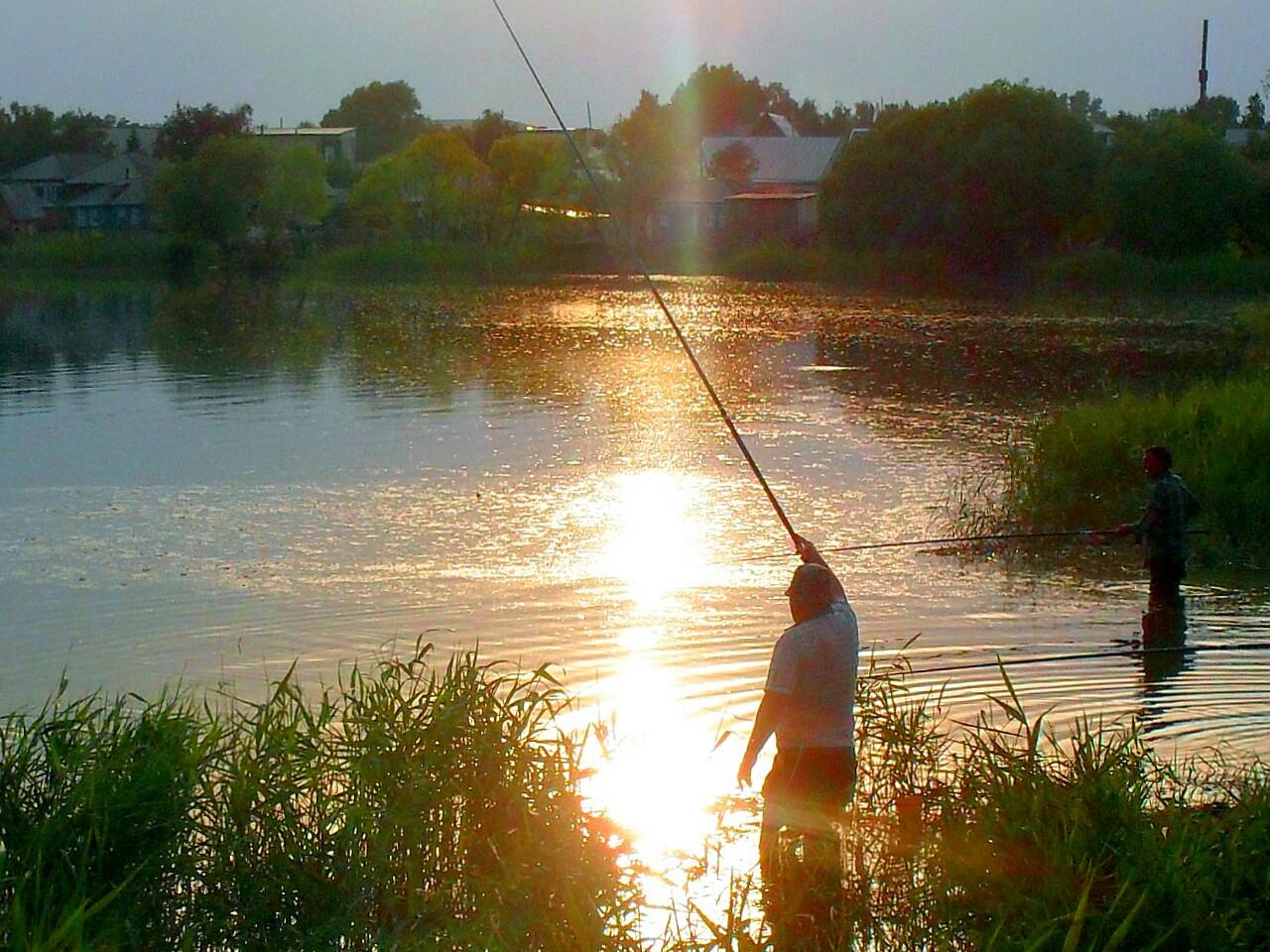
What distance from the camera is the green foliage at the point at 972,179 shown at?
161 feet

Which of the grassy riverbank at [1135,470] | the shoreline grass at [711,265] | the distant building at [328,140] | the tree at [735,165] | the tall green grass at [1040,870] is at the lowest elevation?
the tall green grass at [1040,870]

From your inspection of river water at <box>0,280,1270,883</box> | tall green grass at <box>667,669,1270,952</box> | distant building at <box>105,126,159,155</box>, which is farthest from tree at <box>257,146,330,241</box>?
tall green grass at <box>667,669,1270,952</box>

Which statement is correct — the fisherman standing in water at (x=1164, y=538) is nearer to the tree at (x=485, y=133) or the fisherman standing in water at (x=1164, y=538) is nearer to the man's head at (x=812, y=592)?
the man's head at (x=812, y=592)

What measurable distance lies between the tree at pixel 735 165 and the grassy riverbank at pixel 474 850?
251 feet

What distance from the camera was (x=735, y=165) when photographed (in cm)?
8150

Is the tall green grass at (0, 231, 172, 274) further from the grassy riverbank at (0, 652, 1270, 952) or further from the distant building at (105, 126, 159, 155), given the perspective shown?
the grassy riverbank at (0, 652, 1270, 952)

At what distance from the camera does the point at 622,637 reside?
1016cm

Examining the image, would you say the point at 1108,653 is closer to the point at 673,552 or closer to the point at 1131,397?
the point at 673,552

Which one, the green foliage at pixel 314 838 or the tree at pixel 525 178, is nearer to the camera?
the green foliage at pixel 314 838

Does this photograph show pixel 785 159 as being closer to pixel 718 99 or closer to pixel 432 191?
pixel 432 191

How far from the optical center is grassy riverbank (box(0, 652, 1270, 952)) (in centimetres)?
485

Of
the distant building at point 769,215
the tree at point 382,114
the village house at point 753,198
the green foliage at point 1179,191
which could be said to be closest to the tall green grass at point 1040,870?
the green foliage at point 1179,191

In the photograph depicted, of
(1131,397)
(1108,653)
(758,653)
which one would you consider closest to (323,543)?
(758,653)

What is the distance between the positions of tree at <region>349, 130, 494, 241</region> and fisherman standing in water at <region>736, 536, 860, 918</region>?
65.8 metres
